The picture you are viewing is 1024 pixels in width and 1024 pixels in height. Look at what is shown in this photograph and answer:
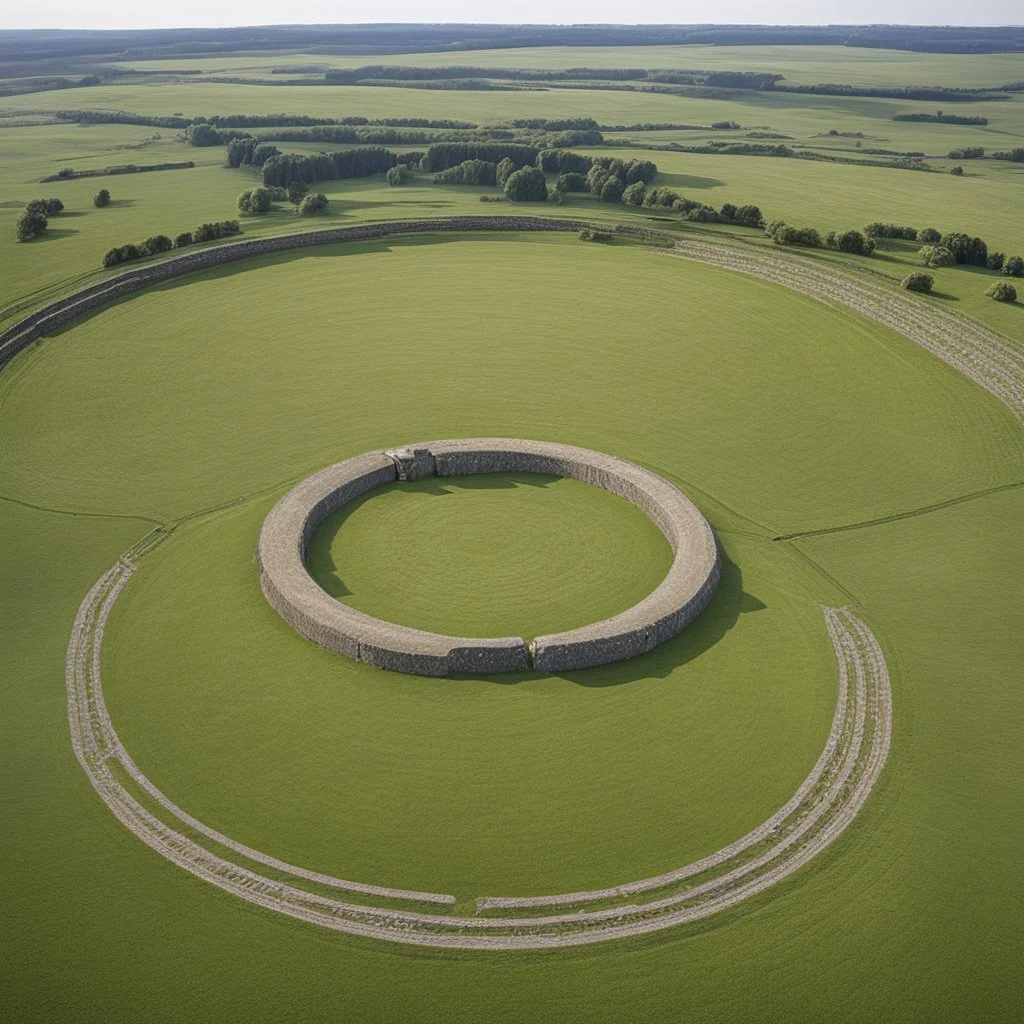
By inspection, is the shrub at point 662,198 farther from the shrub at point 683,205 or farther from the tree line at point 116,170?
the tree line at point 116,170

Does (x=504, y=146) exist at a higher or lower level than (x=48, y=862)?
higher

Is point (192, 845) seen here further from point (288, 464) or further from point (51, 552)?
point (288, 464)

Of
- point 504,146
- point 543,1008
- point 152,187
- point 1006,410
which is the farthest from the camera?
point 504,146

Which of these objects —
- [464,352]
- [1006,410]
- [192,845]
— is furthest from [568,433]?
[192,845]

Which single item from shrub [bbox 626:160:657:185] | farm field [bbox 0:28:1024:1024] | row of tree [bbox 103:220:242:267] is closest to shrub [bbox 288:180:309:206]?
row of tree [bbox 103:220:242:267]

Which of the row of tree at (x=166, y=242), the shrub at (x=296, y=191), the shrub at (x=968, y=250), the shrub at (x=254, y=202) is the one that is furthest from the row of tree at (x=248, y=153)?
the shrub at (x=968, y=250)

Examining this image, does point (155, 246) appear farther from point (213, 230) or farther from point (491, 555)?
point (491, 555)

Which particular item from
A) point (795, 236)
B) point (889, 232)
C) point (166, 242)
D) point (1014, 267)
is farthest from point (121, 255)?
point (1014, 267)
